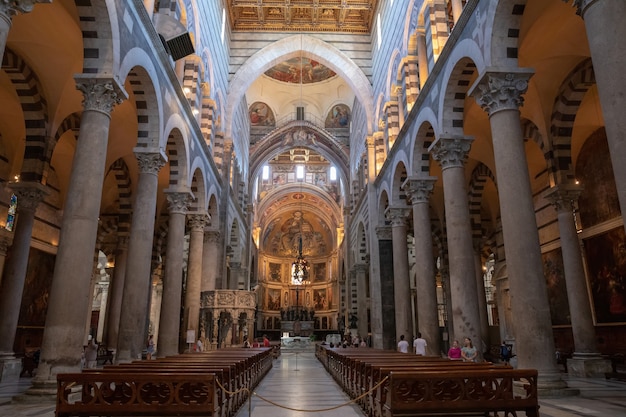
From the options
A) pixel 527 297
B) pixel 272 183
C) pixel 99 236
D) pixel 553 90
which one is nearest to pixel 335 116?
pixel 272 183

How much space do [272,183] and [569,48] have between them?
33.6m

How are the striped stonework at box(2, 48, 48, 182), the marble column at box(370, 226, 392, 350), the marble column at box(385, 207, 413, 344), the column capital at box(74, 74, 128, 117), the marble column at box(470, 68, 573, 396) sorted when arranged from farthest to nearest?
the marble column at box(370, 226, 392, 350), the marble column at box(385, 207, 413, 344), the striped stonework at box(2, 48, 48, 182), the column capital at box(74, 74, 128, 117), the marble column at box(470, 68, 573, 396)

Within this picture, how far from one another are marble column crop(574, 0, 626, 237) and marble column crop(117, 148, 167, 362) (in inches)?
378

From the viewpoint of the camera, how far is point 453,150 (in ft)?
36.7

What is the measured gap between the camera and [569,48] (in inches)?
442

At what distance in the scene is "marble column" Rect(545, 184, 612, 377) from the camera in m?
11.6

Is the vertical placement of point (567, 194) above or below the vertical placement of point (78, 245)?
above

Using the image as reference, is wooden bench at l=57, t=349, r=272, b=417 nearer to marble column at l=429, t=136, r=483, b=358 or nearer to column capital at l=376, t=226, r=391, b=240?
marble column at l=429, t=136, r=483, b=358

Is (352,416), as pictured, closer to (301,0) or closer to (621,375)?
(621,375)

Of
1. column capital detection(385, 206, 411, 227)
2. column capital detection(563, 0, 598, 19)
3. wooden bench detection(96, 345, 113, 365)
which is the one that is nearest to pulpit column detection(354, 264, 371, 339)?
column capital detection(385, 206, 411, 227)

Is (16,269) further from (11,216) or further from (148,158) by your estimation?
(148,158)

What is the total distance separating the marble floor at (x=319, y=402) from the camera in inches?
242

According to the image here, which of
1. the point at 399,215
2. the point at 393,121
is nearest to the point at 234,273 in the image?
the point at 399,215

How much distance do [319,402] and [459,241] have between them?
4901 millimetres
